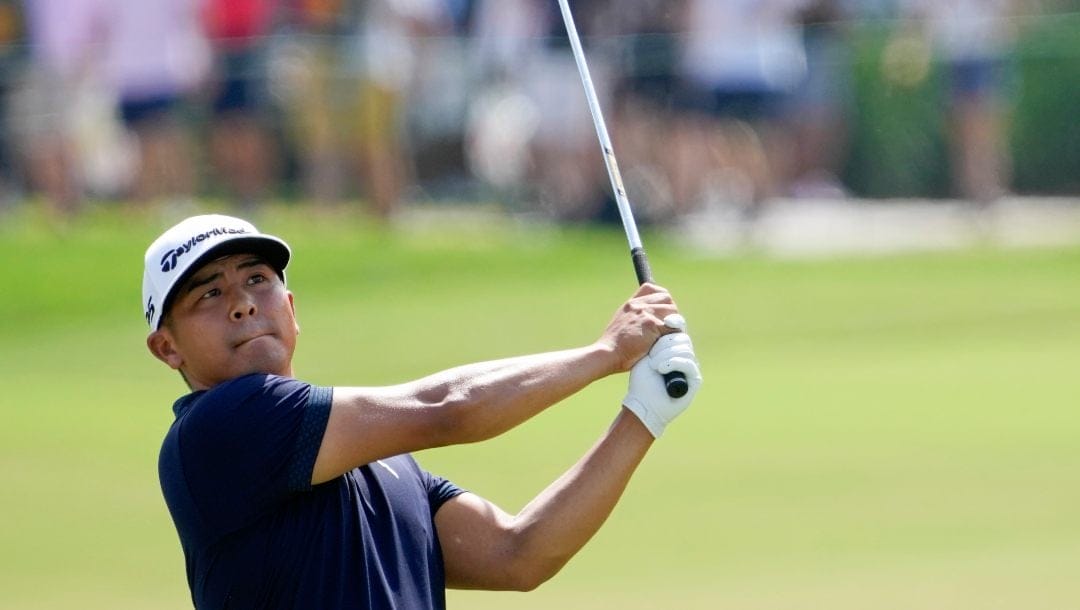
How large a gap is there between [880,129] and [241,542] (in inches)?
726

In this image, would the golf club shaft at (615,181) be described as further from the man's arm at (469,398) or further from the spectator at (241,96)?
the spectator at (241,96)

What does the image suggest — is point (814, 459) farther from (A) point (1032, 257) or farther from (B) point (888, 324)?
(A) point (1032, 257)

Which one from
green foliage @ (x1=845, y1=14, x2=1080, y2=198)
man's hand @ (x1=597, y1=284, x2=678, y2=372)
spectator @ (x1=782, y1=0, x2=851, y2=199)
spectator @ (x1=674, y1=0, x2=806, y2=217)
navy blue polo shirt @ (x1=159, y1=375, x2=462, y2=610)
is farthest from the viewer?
green foliage @ (x1=845, y1=14, x2=1080, y2=198)

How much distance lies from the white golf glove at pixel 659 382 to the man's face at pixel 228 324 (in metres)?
0.79

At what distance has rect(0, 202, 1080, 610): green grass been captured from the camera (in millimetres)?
8773

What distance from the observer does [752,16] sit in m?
19.0

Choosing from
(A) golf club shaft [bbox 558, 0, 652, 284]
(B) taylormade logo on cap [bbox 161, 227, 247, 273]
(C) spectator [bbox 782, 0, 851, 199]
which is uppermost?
(C) spectator [bbox 782, 0, 851, 199]

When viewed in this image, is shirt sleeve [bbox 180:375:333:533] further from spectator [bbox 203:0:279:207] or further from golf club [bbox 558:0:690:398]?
spectator [bbox 203:0:279:207]

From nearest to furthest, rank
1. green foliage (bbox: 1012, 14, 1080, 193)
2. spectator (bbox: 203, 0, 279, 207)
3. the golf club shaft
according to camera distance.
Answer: the golf club shaft < spectator (bbox: 203, 0, 279, 207) < green foliage (bbox: 1012, 14, 1080, 193)

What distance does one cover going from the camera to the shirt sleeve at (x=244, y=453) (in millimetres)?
4449

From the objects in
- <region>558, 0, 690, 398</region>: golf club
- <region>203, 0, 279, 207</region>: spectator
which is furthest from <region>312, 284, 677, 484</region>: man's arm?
<region>203, 0, 279, 207</region>: spectator

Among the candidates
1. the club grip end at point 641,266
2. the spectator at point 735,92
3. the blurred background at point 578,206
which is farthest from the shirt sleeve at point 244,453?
the spectator at point 735,92

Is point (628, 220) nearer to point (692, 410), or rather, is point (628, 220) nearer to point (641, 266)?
point (641, 266)

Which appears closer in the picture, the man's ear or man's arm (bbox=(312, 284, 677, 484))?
man's arm (bbox=(312, 284, 677, 484))
